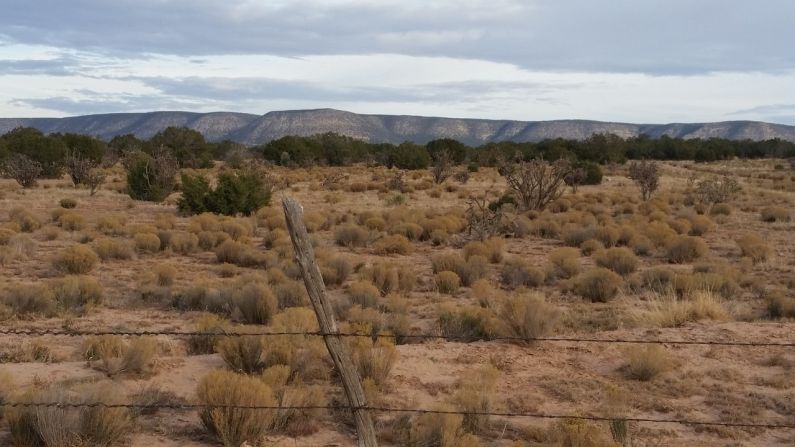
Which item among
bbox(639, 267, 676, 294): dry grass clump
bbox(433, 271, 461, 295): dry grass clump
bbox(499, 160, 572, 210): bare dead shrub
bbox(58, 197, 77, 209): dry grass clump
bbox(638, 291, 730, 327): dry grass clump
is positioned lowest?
bbox(58, 197, 77, 209): dry grass clump

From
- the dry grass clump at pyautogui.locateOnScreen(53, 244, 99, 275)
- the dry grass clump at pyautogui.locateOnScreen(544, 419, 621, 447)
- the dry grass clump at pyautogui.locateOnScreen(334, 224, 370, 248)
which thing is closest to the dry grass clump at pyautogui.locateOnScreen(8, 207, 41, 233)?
the dry grass clump at pyautogui.locateOnScreen(53, 244, 99, 275)

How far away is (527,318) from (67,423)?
20.2 feet

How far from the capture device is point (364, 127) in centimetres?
16100

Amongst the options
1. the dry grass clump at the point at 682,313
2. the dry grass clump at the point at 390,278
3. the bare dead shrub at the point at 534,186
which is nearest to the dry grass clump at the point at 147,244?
the dry grass clump at the point at 390,278

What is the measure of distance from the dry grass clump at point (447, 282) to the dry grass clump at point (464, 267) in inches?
21.4

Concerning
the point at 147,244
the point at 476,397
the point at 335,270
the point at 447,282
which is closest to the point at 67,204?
the point at 147,244

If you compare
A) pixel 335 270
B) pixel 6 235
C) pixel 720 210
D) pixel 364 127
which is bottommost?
pixel 6 235

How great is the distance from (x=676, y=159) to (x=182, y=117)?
388 ft

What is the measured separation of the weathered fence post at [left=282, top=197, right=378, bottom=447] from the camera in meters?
4.95

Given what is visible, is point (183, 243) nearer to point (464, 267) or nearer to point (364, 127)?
point (464, 267)

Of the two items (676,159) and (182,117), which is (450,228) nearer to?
(676,159)

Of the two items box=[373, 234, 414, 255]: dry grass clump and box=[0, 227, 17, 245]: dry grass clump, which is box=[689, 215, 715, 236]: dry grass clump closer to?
box=[373, 234, 414, 255]: dry grass clump

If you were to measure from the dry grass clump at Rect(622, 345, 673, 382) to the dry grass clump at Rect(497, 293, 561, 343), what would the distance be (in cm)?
147

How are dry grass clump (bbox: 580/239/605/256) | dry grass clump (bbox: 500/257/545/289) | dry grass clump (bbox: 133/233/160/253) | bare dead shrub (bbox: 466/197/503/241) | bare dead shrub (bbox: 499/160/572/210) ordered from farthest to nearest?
bare dead shrub (bbox: 499/160/572/210)
bare dead shrub (bbox: 466/197/503/241)
dry grass clump (bbox: 580/239/605/256)
dry grass clump (bbox: 133/233/160/253)
dry grass clump (bbox: 500/257/545/289)
